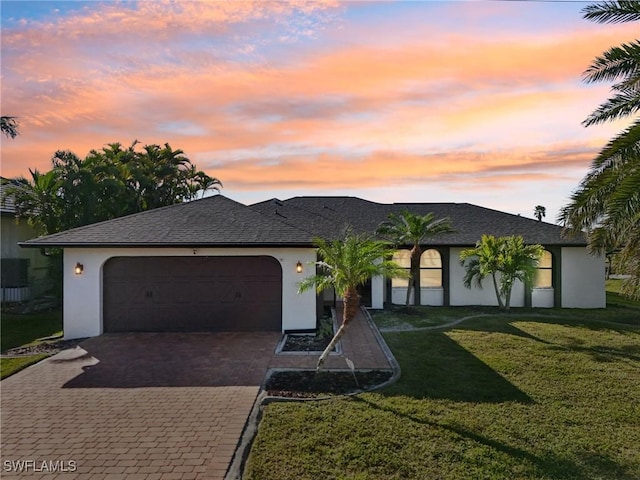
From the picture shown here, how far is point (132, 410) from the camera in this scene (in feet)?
23.7

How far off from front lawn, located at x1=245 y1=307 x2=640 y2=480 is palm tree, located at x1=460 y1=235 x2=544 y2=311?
5.41m

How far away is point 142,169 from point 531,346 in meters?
24.5

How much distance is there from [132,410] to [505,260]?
1427 centimetres

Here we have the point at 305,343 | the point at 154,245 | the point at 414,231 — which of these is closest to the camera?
the point at 305,343

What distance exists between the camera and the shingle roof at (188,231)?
39.8ft

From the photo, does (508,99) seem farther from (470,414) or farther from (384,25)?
(470,414)

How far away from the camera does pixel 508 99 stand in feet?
43.7

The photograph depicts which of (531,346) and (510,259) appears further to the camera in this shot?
(510,259)

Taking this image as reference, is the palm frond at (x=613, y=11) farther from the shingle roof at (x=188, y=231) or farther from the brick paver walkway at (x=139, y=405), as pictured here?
the brick paver walkway at (x=139, y=405)

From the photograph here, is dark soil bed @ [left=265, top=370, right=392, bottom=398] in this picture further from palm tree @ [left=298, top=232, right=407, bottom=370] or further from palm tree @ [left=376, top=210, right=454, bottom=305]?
palm tree @ [left=376, top=210, right=454, bottom=305]

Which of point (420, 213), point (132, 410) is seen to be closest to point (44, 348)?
point (132, 410)

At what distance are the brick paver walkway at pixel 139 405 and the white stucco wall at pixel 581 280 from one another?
39.9 ft

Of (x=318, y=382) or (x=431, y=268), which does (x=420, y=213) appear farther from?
(x=318, y=382)

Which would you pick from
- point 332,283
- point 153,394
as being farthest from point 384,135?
point 153,394
